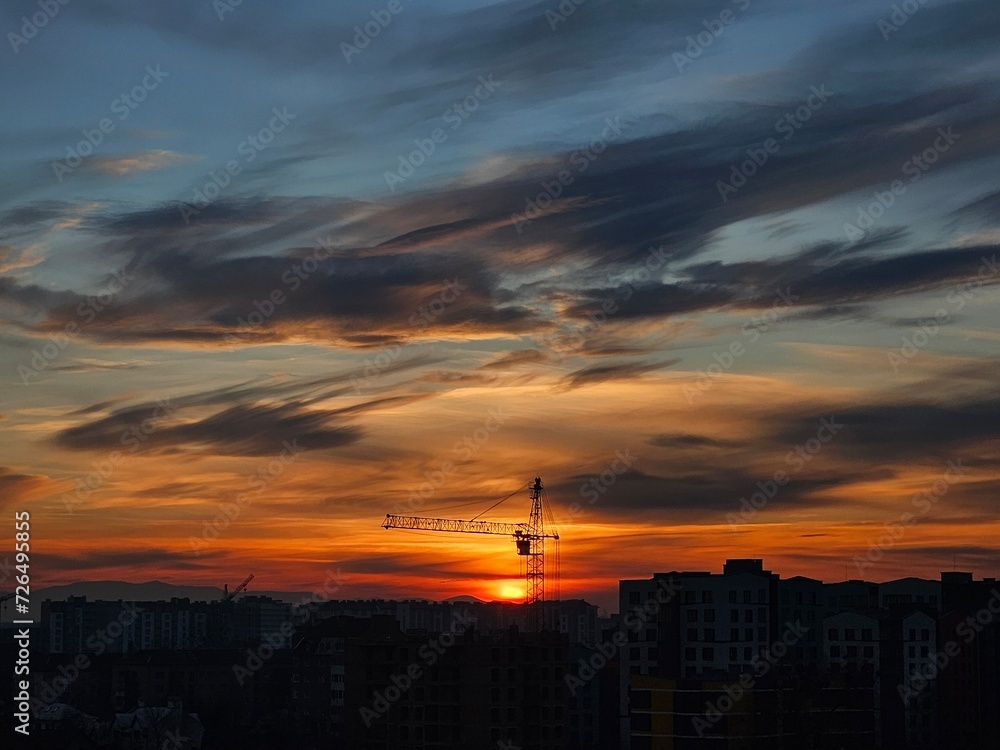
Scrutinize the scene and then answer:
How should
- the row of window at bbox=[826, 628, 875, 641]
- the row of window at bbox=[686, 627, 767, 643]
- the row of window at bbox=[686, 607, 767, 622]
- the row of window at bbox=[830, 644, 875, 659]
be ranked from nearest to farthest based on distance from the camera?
the row of window at bbox=[686, 627, 767, 643]
the row of window at bbox=[686, 607, 767, 622]
the row of window at bbox=[830, 644, 875, 659]
the row of window at bbox=[826, 628, 875, 641]

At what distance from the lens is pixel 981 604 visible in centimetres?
9894

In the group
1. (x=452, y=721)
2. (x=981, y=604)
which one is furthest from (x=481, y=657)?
(x=981, y=604)

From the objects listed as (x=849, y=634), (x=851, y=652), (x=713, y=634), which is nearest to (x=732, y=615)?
(x=713, y=634)

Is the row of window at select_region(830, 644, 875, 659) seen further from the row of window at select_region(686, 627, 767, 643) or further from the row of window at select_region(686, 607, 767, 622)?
the row of window at select_region(686, 607, 767, 622)

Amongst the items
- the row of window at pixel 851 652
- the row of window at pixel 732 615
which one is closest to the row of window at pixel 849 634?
the row of window at pixel 851 652

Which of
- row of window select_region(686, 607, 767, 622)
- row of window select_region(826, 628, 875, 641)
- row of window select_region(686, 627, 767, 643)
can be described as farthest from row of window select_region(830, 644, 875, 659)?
row of window select_region(686, 607, 767, 622)

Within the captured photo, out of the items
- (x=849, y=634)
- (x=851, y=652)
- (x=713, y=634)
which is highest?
(x=849, y=634)

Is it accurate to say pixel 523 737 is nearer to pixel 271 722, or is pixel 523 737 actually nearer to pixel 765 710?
pixel 765 710

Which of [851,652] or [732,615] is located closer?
[732,615]

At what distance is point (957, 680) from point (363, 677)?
4093 cm

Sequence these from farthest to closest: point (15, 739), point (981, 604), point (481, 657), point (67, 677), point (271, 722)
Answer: point (67, 677)
point (271, 722)
point (981, 604)
point (481, 657)
point (15, 739)

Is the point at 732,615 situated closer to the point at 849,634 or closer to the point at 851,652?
the point at 851,652

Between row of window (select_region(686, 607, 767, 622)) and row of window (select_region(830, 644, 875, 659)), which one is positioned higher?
row of window (select_region(686, 607, 767, 622))

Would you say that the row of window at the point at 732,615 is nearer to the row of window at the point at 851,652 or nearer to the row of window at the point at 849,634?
the row of window at the point at 849,634
